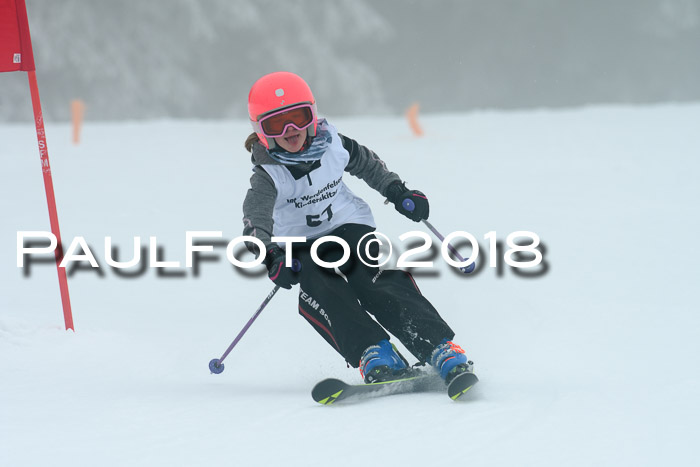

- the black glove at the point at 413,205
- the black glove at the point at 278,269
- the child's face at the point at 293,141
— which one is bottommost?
the black glove at the point at 278,269

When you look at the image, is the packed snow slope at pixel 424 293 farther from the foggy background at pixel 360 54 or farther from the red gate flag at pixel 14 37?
the foggy background at pixel 360 54

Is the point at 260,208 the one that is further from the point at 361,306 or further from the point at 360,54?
the point at 360,54

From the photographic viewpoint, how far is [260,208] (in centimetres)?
338

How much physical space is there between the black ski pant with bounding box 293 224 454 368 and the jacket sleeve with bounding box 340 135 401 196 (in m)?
0.34

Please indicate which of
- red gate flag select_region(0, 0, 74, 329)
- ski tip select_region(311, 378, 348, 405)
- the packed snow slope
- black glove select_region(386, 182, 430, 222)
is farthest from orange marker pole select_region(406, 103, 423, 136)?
ski tip select_region(311, 378, 348, 405)

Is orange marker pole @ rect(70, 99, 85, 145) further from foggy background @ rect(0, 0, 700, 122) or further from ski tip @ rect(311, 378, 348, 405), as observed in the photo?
foggy background @ rect(0, 0, 700, 122)

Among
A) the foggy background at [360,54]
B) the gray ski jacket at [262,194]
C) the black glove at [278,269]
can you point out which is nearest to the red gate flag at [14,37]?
the gray ski jacket at [262,194]

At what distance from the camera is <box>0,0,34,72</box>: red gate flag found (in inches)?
161

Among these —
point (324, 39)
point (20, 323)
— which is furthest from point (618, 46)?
point (20, 323)

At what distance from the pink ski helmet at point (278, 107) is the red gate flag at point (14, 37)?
1371 mm

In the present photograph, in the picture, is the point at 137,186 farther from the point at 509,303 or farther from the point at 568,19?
the point at 568,19

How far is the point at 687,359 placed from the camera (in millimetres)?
3467

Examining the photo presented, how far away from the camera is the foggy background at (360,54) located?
22.0m

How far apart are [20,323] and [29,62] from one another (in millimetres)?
1295
